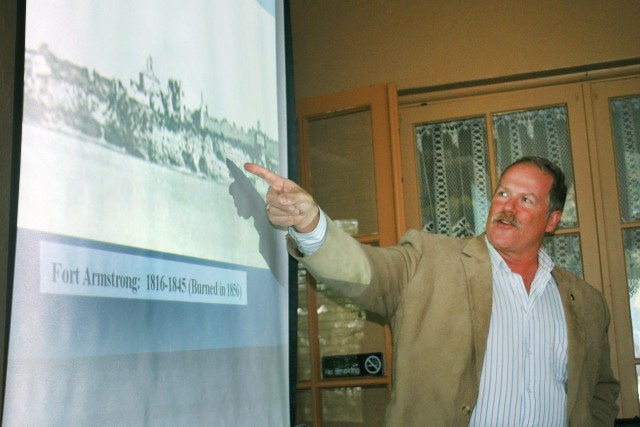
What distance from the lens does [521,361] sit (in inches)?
84.3

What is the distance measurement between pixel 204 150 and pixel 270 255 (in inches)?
17.8

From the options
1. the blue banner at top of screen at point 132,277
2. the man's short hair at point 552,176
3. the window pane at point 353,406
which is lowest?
the window pane at point 353,406

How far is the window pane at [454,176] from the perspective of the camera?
11.2 ft

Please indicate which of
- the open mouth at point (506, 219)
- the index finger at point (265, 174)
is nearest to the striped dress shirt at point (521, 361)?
the open mouth at point (506, 219)

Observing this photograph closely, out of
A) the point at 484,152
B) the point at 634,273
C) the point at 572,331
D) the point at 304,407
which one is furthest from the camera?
the point at 484,152

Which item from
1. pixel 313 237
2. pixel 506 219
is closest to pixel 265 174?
pixel 313 237

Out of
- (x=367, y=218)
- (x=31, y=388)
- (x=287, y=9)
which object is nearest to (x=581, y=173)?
(x=367, y=218)

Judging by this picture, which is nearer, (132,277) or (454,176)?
(132,277)

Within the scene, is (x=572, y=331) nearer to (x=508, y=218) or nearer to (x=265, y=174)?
(x=508, y=218)

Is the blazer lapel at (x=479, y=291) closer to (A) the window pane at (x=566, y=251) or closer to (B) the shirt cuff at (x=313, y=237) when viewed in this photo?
(B) the shirt cuff at (x=313, y=237)

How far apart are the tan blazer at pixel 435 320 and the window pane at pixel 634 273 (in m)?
0.97

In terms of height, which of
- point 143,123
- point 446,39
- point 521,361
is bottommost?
point 521,361

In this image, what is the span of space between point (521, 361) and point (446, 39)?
1.84m

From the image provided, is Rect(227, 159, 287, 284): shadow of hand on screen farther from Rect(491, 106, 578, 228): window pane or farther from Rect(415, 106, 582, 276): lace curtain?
Rect(491, 106, 578, 228): window pane
